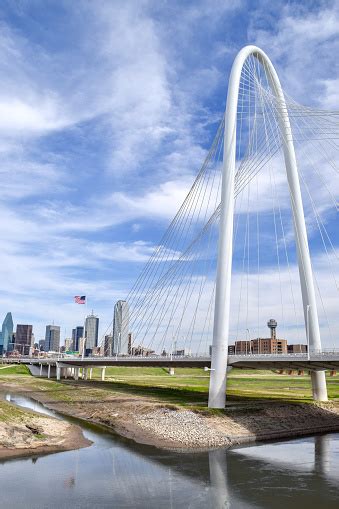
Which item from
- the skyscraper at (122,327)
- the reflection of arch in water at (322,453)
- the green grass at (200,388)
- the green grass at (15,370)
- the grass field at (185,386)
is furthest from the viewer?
the green grass at (15,370)

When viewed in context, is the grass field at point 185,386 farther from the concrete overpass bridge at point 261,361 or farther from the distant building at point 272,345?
the distant building at point 272,345

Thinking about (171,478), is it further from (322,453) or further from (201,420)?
(201,420)

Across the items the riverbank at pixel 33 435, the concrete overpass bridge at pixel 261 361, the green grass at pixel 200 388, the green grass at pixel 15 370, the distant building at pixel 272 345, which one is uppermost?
the distant building at pixel 272 345

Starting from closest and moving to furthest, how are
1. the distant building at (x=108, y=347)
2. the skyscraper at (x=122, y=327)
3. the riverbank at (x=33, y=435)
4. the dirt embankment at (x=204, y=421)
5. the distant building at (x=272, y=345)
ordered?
1. the riverbank at (x=33, y=435)
2. the dirt embankment at (x=204, y=421)
3. the skyscraper at (x=122, y=327)
4. the distant building at (x=108, y=347)
5. the distant building at (x=272, y=345)

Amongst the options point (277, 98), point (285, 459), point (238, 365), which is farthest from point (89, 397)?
point (277, 98)

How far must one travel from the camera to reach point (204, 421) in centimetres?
3956

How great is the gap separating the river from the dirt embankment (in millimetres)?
2794

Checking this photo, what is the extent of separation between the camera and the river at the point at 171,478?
70.5 feet

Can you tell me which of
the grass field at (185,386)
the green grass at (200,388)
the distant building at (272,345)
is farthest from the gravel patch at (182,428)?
the distant building at (272,345)

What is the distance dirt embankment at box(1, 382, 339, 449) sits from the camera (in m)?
36.3

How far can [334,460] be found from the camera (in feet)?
100

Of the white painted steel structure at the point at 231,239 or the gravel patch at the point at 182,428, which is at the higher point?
the white painted steel structure at the point at 231,239

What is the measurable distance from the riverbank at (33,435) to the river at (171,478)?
1.40 m

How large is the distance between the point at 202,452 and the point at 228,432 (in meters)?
5.93
